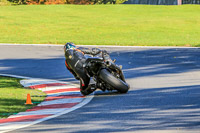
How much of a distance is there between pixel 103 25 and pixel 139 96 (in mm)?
32999

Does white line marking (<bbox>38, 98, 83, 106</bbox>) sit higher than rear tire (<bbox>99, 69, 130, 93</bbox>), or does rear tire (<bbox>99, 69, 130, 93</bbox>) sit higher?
rear tire (<bbox>99, 69, 130, 93</bbox>)

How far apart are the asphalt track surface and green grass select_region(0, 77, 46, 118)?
1.29 m

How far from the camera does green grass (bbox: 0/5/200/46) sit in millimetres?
33784

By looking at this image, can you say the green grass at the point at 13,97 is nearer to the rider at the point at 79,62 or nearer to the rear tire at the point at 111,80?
the rider at the point at 79,62

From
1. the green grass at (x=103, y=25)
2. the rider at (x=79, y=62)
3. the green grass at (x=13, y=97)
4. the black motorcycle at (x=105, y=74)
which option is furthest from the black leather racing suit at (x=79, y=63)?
the green grass at (x=103, y=25)

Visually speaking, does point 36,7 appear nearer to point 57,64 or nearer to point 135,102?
point 57,64

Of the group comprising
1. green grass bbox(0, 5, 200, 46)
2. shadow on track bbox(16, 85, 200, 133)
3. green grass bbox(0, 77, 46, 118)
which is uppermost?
shadow on track bbox(16, 85, 200, 133)

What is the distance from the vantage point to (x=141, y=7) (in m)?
59.2

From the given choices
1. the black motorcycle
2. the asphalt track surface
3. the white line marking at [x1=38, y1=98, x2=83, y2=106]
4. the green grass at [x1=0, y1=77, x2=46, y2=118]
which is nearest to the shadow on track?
the asphalt track surface

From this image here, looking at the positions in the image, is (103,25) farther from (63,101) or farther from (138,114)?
(138,114)

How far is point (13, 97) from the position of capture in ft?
41.1

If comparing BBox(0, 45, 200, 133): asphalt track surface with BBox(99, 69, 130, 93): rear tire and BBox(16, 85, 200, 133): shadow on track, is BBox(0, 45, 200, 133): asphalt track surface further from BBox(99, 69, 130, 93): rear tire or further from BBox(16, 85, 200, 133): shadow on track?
BBox(99, 69, 130, 93): rear tire

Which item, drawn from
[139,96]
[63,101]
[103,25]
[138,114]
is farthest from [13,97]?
[103,25]

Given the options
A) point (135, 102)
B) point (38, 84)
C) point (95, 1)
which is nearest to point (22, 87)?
point (38, 84)
